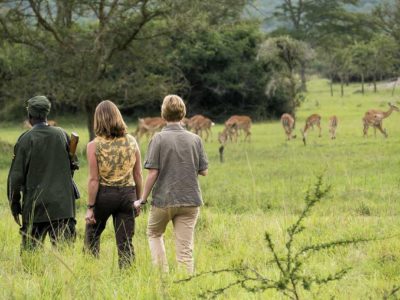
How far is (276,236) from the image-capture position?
7047 millimetres

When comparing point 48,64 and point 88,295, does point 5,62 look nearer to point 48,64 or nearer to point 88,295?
point 48,64

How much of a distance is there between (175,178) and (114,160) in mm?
576

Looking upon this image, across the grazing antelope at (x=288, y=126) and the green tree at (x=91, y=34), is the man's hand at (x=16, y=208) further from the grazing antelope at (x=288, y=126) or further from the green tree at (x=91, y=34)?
the grazing antelope at (x=288, y=126)

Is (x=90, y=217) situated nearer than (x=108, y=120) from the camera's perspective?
No

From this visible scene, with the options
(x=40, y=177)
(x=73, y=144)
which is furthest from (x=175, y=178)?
(x=40, y=177)

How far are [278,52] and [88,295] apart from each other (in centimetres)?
2961

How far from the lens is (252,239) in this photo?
6996 millimetres

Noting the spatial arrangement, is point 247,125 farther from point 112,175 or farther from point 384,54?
point 384,54

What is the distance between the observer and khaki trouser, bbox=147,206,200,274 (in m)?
5.70

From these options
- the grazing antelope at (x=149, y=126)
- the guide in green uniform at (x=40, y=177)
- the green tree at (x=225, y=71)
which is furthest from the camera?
the green tree at (x=225, y=71)

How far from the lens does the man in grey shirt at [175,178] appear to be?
5.64 meters

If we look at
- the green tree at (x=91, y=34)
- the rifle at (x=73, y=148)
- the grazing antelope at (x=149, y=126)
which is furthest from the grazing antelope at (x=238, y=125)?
the rifle at (x=73, y=148)

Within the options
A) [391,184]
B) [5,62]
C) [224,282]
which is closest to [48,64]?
[5,62]

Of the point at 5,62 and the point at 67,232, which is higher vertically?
the point at 5,62
